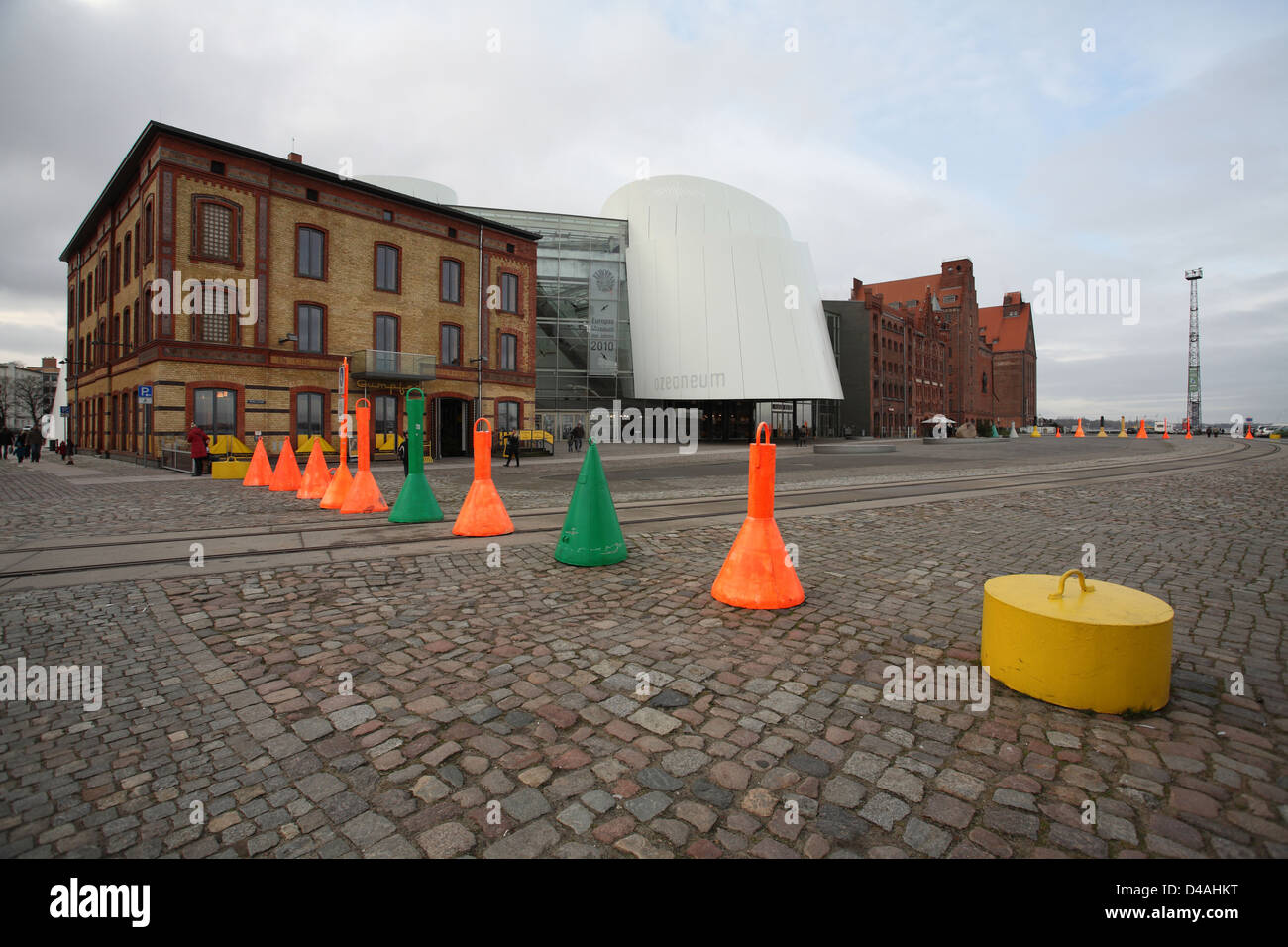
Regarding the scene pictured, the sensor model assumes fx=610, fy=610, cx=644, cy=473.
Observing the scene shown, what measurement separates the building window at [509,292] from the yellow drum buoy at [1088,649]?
31.6 meters

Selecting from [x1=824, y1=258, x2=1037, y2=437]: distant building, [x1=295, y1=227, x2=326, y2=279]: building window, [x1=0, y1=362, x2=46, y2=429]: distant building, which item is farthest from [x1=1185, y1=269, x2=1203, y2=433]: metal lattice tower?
[x1=0, y1=362, x2=46, y2=429]: distant building

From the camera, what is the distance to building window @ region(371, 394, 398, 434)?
88.6ft

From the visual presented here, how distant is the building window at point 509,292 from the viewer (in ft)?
105

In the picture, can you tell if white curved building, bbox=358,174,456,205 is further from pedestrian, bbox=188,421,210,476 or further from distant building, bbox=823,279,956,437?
distant building, bbox=823,279,956,437

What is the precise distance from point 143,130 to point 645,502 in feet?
77.5

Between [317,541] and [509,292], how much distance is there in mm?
27153

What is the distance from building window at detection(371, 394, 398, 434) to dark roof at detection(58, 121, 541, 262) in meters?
8.87

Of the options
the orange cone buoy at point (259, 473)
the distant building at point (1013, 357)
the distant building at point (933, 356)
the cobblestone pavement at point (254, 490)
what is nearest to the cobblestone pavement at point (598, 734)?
the cobblestone pavement at point (254, 490)

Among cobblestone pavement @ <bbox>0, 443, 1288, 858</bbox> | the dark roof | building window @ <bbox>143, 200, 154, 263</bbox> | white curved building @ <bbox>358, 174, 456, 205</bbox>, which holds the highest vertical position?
white curved building @ <bbox>358, 174, 456, 205</bbox>

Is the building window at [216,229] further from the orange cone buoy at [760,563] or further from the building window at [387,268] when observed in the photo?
the orange cone buoy at [760,563]

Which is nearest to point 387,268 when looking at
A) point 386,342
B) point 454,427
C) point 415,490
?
point 386,342
